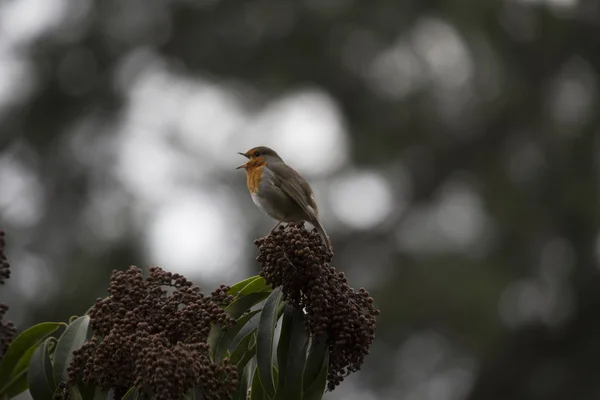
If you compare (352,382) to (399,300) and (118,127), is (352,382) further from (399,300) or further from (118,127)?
(118,127)

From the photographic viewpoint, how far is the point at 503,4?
13117 millimetres

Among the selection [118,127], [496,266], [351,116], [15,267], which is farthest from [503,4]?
[15,267]

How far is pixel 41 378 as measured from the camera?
10.3 feet

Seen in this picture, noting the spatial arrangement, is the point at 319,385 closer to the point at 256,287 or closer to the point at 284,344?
the point at 284,344

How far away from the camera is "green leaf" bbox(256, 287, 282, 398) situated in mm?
3049

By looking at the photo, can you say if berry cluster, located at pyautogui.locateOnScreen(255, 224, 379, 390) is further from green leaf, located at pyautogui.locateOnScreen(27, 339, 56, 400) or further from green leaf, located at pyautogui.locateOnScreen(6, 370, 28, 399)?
green leaf, located at pyautogui.locateOnScreen(6, 370, 28, 399)

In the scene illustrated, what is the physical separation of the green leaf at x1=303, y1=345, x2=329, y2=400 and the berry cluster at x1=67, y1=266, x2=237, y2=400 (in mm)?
293

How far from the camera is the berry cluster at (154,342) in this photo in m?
2.82

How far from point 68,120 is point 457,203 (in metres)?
4.93

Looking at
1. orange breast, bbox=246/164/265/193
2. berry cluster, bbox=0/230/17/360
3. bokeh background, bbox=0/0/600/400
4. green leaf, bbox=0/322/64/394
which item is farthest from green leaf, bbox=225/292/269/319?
bokeh background, bbox=0/0/600/400

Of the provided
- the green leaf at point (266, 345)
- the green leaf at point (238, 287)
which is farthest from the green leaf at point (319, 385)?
the green leaf at point (238, 287)

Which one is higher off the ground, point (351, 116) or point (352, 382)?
point (351, 116)

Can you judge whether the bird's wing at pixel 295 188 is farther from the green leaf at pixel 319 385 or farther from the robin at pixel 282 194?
the green leaf at pixel 319 385

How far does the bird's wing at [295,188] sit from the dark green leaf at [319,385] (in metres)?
1.46
